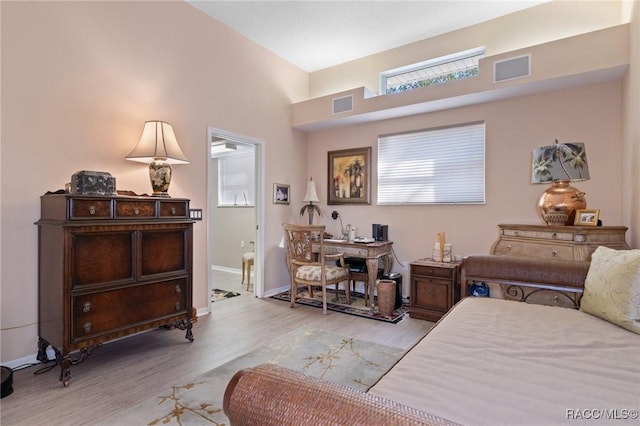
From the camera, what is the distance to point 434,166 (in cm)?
412

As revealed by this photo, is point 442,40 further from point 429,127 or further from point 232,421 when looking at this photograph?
point 232,421

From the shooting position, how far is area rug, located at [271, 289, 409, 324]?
361 centimetres

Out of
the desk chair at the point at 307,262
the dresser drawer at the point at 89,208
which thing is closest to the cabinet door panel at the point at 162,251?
the dresser drawer at the point at 89,208

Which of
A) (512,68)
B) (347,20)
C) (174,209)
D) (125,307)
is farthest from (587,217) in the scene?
(125,307)

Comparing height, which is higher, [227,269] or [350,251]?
[350,251]

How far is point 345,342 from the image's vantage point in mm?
2871

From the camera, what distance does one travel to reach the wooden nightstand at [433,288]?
3400mm

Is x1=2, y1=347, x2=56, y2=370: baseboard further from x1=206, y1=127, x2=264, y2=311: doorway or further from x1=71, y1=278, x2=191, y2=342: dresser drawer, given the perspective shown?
x1=206, y1=127, x2=264, y2=311: doorway

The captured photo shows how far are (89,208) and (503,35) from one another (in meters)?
4.42

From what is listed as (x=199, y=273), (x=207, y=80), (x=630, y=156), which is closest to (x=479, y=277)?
(x=630, y=156)

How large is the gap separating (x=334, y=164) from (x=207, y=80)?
6.86 feet

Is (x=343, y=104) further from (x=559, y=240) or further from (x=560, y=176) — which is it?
(x=559, y=240)

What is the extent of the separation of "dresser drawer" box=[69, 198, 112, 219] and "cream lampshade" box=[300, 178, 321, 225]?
286cm

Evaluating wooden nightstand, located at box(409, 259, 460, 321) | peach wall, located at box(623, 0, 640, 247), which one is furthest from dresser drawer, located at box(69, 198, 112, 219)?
peach wall, located at box(623, 0, 640, 247)
